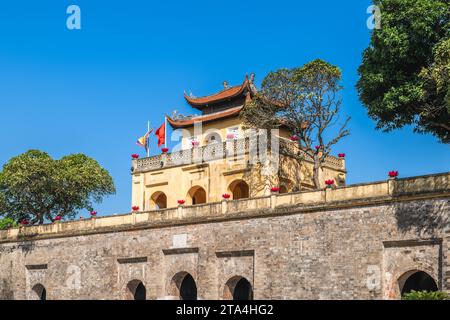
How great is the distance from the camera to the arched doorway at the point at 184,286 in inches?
1278

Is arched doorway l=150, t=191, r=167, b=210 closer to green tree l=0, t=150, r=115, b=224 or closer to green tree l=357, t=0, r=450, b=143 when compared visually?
green tree l=0, t=150, r=115, b=224

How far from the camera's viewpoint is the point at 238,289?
3139 centimetres

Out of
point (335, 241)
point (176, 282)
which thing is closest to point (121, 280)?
point (176, 282)

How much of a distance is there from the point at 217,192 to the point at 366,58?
12.0 m

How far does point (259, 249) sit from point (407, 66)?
9.71 meters

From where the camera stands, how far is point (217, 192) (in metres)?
36.4

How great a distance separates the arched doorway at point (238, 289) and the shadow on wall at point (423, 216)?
8426 mm

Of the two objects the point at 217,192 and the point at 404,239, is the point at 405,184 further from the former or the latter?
the point at 217,192

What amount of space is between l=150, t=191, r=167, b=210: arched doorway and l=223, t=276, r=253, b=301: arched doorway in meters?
9.81

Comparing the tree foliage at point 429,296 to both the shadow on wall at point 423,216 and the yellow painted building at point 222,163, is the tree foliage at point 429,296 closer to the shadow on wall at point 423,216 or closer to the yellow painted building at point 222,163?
the shadow on wall at point 423,216

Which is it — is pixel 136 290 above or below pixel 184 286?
below

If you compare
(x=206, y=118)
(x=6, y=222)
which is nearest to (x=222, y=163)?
(x=206, y=118)

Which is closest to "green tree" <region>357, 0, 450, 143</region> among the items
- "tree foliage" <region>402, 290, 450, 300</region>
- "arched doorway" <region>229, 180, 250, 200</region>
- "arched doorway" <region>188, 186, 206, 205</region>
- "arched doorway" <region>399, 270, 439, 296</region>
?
"arched doorway" <region>399, 270, 439, 296</region>

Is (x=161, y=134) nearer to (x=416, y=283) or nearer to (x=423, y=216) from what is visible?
(x=416, y=283)
